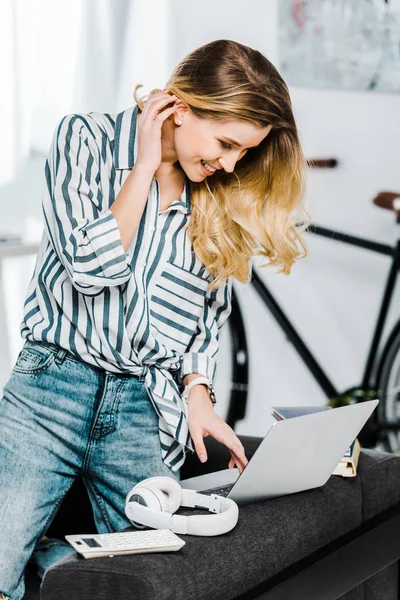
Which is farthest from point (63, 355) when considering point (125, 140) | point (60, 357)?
point (125, 140)

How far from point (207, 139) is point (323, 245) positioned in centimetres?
206

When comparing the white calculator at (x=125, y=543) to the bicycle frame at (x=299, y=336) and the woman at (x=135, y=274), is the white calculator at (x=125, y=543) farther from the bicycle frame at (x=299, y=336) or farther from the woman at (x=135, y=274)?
the bicycle frame at (x=299, y=336)

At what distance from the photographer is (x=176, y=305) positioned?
1.67 m

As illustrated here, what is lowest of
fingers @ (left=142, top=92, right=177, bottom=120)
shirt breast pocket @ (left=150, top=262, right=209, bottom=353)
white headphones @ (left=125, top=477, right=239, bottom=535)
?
white headphones @ (left=125, top=477, right=239, bottom=535)

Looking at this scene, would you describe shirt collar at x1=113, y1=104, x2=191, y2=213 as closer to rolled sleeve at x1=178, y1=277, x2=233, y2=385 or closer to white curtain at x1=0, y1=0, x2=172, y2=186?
rolled sleeve at x1=178, y1=277, x2=233, y2=385

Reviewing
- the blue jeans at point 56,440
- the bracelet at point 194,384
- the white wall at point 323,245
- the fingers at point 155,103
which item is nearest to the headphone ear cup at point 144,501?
the blue jeans at point 56,440

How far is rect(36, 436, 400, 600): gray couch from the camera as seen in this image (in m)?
1.18

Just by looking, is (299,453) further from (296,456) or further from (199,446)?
(199,446)

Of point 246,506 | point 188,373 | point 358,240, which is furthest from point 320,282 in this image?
point 246,506

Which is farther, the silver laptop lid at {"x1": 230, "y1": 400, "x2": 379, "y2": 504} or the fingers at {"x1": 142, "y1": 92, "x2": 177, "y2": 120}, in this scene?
the fingers at {"x1": 142, "y1": 92, "x2": 177, "y2": 120}

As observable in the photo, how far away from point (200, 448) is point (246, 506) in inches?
6.9

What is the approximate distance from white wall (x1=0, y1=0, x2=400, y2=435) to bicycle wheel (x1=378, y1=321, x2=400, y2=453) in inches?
4.9

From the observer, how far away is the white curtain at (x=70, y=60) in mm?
3916

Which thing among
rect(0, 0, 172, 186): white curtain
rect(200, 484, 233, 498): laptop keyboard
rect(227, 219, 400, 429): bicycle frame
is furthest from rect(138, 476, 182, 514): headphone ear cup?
rect(0, 0, 172, 186): white curtain
